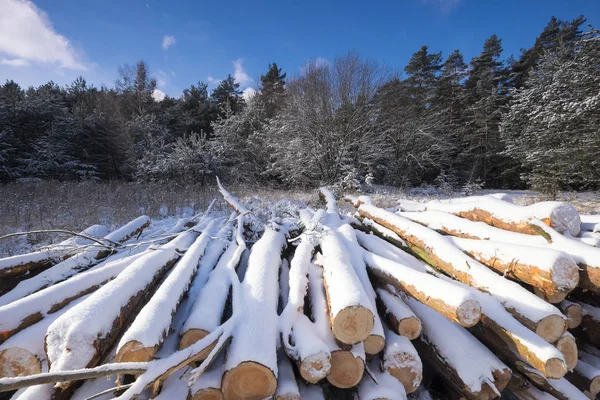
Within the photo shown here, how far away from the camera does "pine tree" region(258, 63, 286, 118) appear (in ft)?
52.7

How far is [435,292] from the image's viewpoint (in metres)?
1.66

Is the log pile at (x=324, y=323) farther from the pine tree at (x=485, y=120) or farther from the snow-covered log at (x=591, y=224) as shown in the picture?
the pine tree at (x=485, y=120)

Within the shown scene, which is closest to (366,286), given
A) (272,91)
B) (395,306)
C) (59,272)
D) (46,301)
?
(395,306)

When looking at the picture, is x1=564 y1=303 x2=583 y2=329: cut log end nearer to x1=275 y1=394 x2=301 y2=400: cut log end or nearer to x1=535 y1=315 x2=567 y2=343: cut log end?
x1=535 y1=315 x2=567 y2=343: cut log end

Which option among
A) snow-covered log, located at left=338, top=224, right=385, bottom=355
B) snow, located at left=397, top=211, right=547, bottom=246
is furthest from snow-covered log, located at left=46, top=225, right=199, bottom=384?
snow, located at left=397, top=211, right=547, bottom=246

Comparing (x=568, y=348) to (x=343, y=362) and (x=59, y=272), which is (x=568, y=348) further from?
(x=59, y=272)

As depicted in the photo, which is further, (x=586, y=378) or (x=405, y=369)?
(x=586, y=378)

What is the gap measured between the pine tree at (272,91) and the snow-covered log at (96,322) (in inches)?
546

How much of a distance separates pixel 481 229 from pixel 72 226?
6578 mm

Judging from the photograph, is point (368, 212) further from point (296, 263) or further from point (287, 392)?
point (287, 392)

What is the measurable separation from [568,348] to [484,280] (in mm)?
582

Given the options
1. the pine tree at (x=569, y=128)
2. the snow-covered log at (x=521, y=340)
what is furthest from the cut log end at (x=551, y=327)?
the pine tree at (x=569, y=128)

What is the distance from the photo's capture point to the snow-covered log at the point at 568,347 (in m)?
1.70

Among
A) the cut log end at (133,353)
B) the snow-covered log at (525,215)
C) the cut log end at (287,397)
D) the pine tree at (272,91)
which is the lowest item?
the cut log end at (287,397)
